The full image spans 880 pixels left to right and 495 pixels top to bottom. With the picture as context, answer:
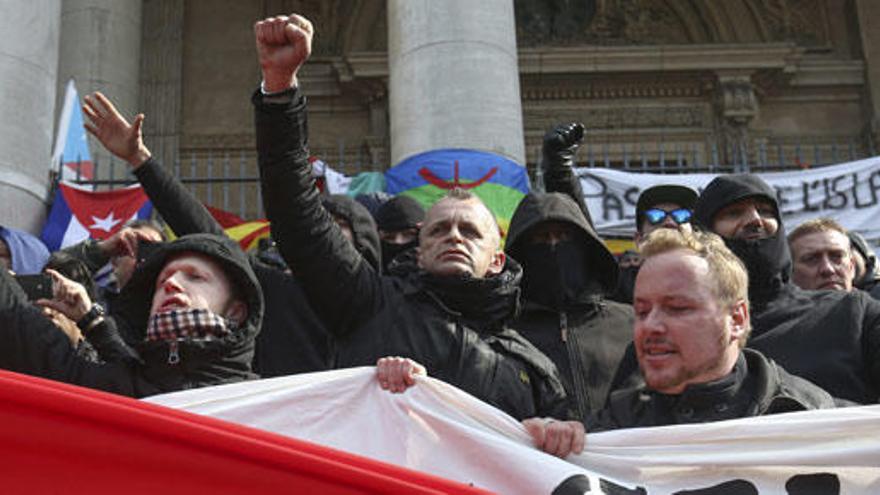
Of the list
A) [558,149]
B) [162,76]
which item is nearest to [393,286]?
[558,149]

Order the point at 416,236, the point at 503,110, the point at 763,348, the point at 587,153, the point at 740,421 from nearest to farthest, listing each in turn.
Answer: the point at 740,421
the point at 763,348
the point at 416,236
the point at 503,110
the point at 587,153

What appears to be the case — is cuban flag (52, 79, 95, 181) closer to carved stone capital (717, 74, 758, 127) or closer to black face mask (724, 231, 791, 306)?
black face mask (724, 231, 791, 306)

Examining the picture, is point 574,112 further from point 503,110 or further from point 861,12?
point 503,110

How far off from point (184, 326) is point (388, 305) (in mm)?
721

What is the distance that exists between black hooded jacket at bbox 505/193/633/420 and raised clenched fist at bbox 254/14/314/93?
130cm

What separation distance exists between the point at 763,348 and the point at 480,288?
0.99 meters

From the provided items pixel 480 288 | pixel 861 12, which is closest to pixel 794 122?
pixel 861 12

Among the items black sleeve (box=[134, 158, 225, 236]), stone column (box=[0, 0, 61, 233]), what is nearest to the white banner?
stone column (box=[0, 0, 61, 233])

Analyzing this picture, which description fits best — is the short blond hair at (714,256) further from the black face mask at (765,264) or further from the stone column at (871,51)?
the stone column at (871,51)

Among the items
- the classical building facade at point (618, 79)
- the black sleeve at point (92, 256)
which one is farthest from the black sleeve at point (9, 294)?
the classical building facade at point (618, 79)

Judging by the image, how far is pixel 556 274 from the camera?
4.51 meters

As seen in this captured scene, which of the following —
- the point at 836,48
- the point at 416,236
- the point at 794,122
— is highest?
the point at 836,48

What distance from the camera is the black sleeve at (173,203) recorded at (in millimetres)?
4902

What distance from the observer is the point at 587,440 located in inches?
121
